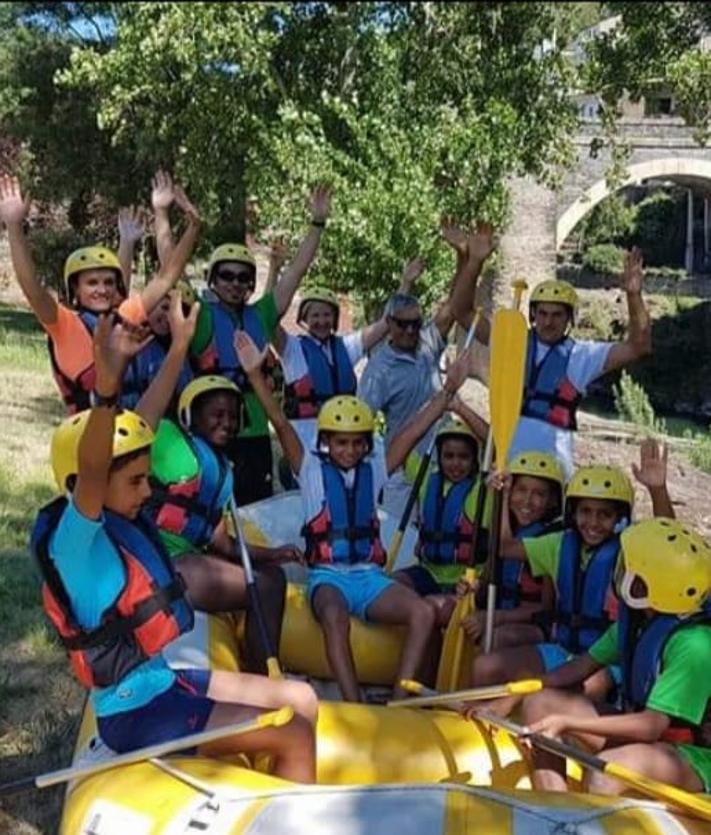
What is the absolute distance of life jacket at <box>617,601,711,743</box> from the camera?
10.4 feet

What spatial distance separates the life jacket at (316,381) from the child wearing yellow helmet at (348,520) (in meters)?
0.95

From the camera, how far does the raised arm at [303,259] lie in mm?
5488

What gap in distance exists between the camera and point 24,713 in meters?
4.64

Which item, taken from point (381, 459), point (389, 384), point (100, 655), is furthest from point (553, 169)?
point (100, 655)

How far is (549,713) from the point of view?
341 cm

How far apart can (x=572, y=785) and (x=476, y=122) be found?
5.06 meters

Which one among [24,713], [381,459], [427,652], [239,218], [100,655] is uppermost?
[239,218]

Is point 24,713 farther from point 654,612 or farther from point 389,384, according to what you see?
point 654,612

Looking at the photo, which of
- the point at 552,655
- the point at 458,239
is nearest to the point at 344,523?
the point at 552,655

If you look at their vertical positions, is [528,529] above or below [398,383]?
below

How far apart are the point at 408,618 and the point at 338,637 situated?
0.28 m

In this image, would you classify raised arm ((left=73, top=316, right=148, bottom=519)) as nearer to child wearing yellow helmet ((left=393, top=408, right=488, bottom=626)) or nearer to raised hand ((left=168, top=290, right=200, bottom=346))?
raised hand ((left=168, top=290, right=200, bottom=346))

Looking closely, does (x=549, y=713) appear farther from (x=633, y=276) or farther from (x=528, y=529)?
(x=633, y=276)

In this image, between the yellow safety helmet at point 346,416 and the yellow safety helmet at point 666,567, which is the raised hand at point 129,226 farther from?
the yellow safety helmet at point 666,567
